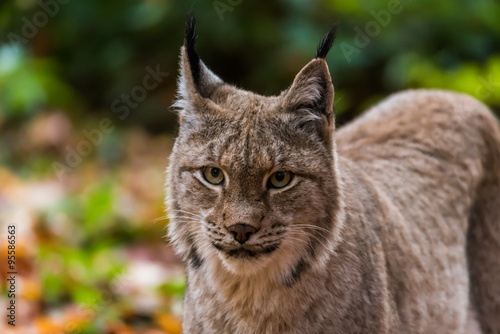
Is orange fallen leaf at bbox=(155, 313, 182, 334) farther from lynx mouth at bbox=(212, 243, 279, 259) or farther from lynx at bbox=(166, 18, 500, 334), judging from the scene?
lynx mouth at bbox=(212, 243, 279, 259)

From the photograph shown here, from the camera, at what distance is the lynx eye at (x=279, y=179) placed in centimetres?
367

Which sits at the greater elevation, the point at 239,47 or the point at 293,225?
the point at 239,47

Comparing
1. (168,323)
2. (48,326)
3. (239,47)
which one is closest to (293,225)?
(168,323)

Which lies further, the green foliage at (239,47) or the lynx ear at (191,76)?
the green foliage at (239,47)

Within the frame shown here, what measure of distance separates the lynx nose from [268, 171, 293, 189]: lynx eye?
0.90ft

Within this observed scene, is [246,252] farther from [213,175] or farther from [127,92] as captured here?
[127,92]

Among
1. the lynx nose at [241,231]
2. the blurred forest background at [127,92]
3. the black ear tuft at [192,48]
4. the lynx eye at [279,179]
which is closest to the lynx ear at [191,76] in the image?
the black ear tuft at [192,48]

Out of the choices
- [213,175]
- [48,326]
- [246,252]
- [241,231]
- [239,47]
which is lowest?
[48,326]

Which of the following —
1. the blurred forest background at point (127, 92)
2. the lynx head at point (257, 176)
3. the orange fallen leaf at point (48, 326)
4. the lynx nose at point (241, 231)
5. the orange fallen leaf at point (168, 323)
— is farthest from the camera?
the blurred forest background at point (127, 92)

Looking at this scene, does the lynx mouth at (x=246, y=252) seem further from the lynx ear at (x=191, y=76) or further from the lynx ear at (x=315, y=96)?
the lynx ear at (x=191, y=76)

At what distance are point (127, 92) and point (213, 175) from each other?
7693mm

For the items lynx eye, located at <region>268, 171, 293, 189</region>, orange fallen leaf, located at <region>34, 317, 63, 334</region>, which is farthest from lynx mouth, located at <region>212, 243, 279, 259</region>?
orange fallen leaf, located at <region>34, 317, 63, 334</region>

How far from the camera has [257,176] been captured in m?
3.61

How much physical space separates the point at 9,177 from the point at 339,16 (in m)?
4.82
